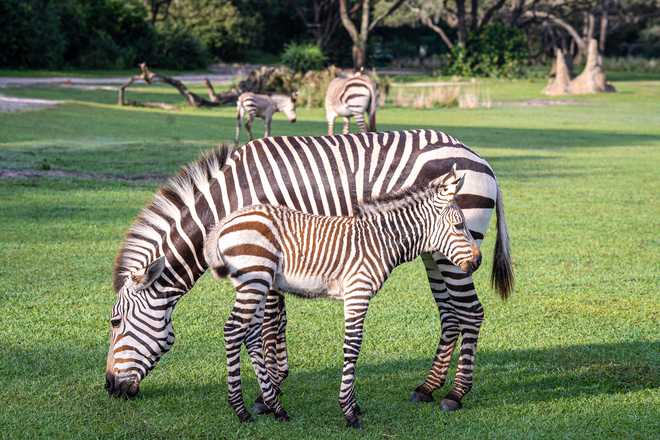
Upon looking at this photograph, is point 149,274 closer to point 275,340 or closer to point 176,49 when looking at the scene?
point 275,340

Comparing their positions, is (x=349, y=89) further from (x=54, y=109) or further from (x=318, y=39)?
(x=318, y=39)

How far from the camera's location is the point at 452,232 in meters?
6.27

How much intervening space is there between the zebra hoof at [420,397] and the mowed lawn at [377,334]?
104mm

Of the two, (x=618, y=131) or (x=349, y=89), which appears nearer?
(x=349, y=89)

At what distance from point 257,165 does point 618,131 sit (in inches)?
1000

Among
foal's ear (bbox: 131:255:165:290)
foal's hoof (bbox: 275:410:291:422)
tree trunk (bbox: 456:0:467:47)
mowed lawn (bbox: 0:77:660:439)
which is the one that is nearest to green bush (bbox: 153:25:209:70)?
tree trunk (bbox: 456:0:467:47)

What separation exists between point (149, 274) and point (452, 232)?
78.9 inches

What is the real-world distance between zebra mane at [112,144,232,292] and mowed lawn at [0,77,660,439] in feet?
3.22

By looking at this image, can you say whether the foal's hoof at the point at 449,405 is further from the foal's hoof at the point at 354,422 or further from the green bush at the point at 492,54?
the green bush at the point at 492,54

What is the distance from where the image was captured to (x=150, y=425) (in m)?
6.16

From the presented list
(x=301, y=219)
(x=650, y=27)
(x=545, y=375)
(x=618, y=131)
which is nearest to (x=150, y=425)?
(x=301, y=219)

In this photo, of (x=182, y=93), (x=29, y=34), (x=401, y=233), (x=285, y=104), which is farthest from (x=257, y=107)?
(x=29, y=34)

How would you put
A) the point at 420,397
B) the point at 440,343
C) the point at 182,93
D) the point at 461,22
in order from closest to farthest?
the point at 420,397 → the point at 440,343 → the point at 182,93 → the point at 461,22

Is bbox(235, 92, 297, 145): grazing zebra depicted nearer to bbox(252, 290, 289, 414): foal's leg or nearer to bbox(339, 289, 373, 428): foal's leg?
bbox(252, 290, 289, 414): foal's leg
